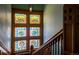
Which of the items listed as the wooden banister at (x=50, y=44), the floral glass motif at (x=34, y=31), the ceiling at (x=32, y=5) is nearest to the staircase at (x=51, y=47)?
the wooden banister at (x=50, y=44)

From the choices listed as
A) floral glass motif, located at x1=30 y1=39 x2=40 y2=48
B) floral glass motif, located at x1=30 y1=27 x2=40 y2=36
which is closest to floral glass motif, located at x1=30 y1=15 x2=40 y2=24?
floral glass motif, located at x1=30 y1=27 x2=40 y2=36

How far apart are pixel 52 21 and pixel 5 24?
0.61 metres

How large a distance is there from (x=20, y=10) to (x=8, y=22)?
22 cm

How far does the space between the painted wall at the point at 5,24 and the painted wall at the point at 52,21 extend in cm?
47

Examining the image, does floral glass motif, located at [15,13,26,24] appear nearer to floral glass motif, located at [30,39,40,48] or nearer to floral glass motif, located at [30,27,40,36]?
floral glass motif, located at [30,27,40,36]

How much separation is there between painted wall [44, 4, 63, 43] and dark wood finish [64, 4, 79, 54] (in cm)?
8

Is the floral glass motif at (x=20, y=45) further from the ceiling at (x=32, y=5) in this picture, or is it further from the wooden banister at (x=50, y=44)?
the ceiling at (x=32, y=5)

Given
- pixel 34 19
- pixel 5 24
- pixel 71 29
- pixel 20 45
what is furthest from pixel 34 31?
pixel 71 29

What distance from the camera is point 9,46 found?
71.0 inches

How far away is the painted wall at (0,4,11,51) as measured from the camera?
5.87 ft

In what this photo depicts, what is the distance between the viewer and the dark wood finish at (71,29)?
1818 mm

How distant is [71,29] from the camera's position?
1.87m

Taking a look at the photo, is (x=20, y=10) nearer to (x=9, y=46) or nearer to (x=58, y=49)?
(x=9, y=46)
